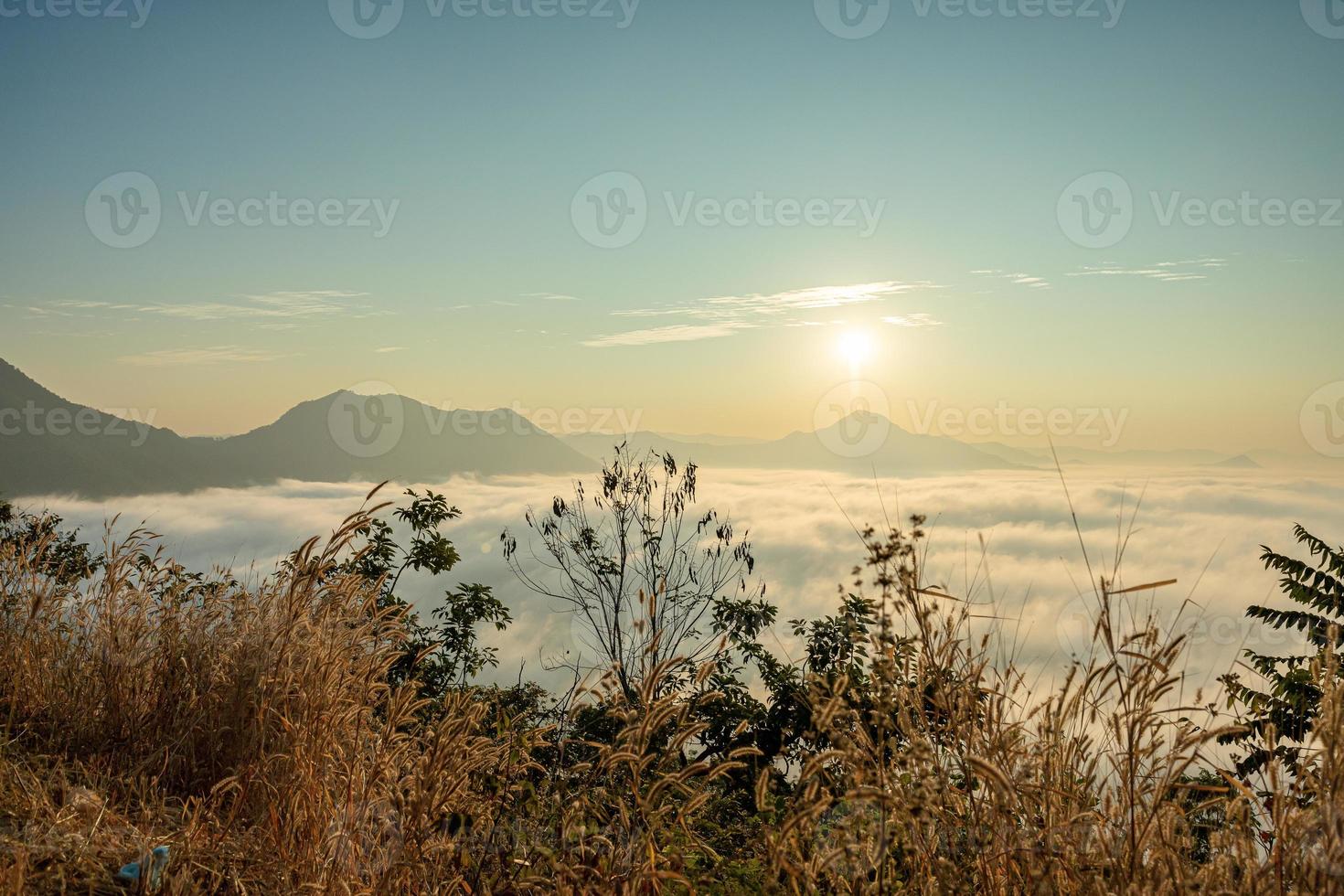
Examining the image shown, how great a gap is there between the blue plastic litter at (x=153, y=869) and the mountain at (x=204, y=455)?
115 m

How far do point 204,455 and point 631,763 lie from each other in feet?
574

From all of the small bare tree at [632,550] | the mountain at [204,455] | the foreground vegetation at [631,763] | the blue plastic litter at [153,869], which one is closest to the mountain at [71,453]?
the mountain at [204,455]

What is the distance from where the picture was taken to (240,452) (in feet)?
497

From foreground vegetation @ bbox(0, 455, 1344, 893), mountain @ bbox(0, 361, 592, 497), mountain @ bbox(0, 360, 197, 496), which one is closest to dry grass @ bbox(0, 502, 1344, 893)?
foreground vegetation @ bbox(0, 455, 1344, 893)

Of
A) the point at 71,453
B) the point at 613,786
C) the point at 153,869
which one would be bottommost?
the point at 613,786

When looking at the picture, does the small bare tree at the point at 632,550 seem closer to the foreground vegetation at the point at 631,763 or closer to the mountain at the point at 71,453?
the foreground vegetation at the point at 631,763

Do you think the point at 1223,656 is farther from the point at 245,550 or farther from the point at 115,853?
the point at 245,550

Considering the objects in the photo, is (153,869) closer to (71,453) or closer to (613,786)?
(613,786)

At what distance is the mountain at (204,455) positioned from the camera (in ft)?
424

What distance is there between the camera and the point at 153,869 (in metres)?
2.50

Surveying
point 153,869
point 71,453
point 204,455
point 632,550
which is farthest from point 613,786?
point 204,455

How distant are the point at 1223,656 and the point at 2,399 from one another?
18561 centimetres

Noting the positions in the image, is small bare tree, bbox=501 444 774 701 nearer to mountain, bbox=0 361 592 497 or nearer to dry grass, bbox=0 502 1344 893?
dry grass, bbox=0 502 1344 893

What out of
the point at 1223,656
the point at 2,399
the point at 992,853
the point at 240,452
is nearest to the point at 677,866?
the point at 992,853
